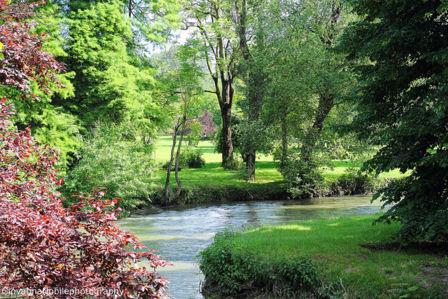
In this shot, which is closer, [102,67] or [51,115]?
[51,115]

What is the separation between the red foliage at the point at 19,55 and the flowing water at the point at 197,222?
18.2 feet

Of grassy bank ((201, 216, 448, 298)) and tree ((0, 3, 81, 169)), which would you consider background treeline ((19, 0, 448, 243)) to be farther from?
grassy bank ((201, 216, 448, 298))

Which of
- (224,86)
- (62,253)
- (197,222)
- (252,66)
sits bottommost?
Answer: (197,222)

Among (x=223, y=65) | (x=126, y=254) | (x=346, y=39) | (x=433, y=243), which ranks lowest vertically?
(x=433, y=243)

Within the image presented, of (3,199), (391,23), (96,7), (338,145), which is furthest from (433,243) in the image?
(96,7)

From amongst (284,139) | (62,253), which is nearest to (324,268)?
(62,253)

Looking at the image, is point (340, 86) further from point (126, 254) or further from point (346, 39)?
point (126, 254)

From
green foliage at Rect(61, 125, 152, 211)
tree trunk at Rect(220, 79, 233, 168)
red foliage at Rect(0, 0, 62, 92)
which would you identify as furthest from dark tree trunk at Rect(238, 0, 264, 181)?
red foliage at Rect(0, 0, 62, 92)

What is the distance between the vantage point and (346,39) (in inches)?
411

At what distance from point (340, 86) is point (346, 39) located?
1384 centimetres

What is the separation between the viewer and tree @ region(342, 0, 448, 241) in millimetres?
8344

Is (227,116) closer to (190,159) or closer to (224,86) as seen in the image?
(224,86)

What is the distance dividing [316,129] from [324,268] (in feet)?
58.8

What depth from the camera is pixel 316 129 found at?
25.4 meters
